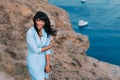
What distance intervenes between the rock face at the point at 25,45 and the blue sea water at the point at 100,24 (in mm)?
48770

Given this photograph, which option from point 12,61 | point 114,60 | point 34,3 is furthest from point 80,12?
point 12,61

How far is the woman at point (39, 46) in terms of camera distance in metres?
7.21

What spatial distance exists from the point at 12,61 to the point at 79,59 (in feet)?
19.1

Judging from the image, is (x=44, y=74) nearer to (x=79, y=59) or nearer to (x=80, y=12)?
(x=79, y=59)

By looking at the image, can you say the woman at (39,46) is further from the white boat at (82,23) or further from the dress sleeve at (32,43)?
the white boat at (82,23)

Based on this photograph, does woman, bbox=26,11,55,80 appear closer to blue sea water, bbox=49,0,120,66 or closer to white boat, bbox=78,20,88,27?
blue sea water, bbox=49,0,120,66

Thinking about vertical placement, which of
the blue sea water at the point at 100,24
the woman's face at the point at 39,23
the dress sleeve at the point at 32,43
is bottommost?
the blue sea water at the point at 100,24

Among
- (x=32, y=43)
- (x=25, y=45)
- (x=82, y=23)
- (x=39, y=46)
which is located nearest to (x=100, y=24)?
(x=82, y=23)

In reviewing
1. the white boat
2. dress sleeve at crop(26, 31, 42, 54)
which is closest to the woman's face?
dress sleeve at crop(26, 31, 42, 54)

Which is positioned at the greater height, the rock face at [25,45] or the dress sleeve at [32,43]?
the dress sleeve at [32,43]

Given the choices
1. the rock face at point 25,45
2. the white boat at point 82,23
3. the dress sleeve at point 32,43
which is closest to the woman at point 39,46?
the dress sleeve at point 32,43

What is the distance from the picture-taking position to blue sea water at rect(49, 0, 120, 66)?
69619 millimetres

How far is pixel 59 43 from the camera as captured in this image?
17.5 m

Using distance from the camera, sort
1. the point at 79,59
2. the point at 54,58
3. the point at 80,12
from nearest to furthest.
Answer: the point at 54,58
the point at 79,59
the point at 80,12
